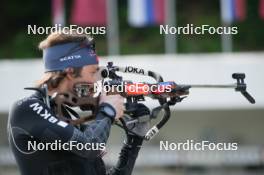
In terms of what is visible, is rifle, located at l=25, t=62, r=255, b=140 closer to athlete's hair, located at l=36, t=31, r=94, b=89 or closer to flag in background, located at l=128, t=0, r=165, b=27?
athlete's hair, located at l=36, t=31, r=94, b=89

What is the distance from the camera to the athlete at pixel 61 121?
150 inches

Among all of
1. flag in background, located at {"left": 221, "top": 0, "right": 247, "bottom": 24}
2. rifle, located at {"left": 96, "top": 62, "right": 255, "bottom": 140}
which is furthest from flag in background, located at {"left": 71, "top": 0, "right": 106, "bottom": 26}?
rifle, located at {"left": 96, "top": 62, "right": 255, "bottom": 140}

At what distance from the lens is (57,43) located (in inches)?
159

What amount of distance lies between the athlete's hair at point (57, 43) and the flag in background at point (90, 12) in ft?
41.9

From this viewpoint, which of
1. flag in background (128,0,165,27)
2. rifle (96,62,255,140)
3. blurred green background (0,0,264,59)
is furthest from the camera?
blurred green background (0,0,264,59)

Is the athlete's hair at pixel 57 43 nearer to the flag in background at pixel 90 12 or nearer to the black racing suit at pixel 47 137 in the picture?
the black racing suit at pixel 47 137

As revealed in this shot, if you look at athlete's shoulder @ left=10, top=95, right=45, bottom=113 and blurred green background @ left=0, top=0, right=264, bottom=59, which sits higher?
blurred green background @ left=0, top=0, right=264, bottom=59

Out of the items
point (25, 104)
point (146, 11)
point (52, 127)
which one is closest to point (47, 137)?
point (52, 127)

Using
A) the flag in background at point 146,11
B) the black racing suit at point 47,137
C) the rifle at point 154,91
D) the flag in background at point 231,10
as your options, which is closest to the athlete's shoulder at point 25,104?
the black racing suit at point 47,137

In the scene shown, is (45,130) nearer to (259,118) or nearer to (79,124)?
(79,124)

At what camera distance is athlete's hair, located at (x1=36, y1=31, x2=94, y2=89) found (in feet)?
13.0

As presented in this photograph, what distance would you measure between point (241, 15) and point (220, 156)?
149 inches

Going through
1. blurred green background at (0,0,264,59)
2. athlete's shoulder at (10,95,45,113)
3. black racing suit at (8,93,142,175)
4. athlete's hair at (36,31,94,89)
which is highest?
blurred green background at (0,0,264,59)

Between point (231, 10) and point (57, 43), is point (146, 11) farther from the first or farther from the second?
point (57, 43)
